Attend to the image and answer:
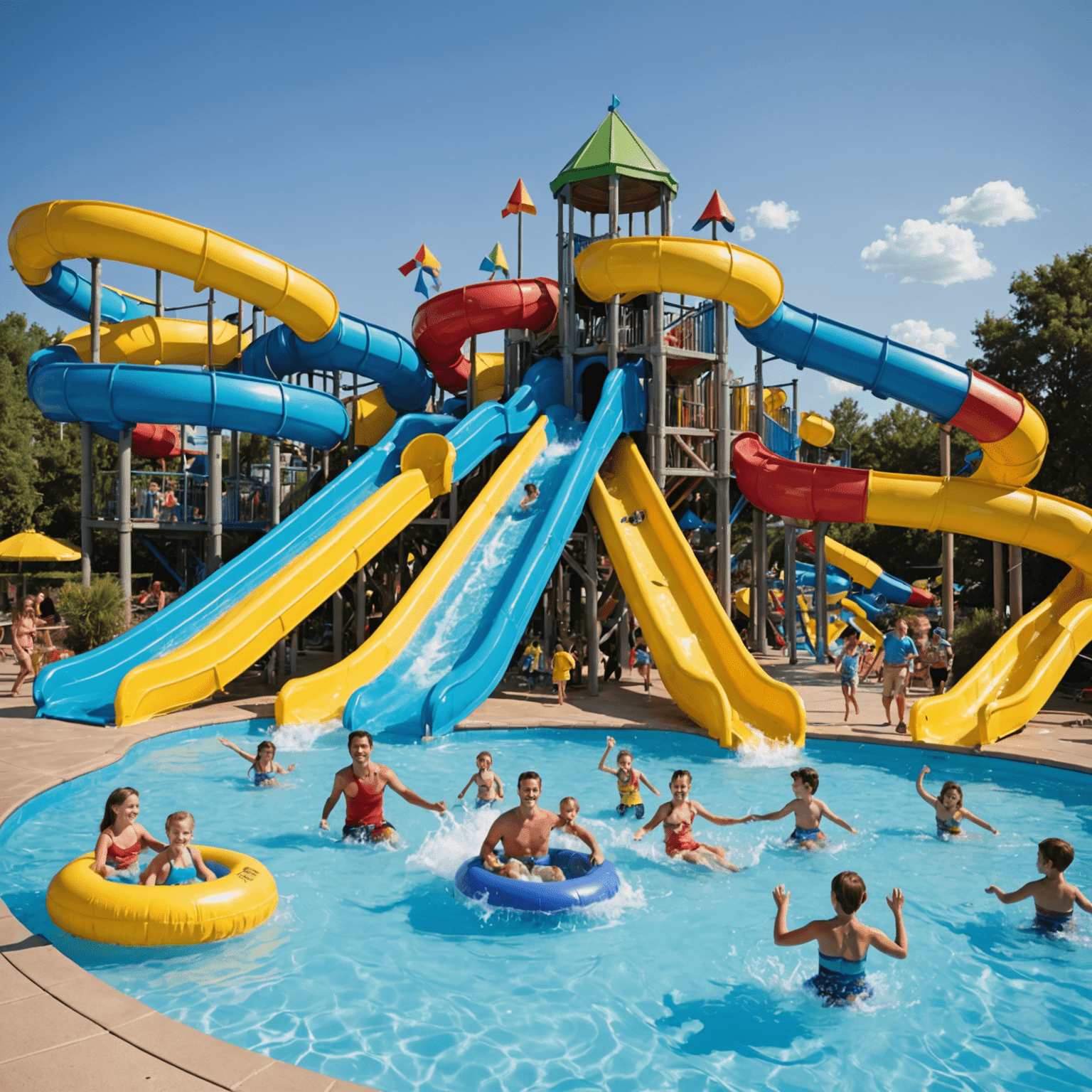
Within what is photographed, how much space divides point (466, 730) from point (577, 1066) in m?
6.83

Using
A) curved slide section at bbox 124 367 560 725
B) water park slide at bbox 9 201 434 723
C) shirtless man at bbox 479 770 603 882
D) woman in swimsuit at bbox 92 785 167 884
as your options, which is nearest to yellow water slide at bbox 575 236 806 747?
curved slide section at bbox 124 367 560 725

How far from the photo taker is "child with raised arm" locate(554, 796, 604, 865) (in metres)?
6.44

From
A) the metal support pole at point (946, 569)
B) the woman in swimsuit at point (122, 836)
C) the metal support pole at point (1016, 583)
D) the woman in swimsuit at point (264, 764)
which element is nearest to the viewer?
the woman in swimsuit at point (122, 836)

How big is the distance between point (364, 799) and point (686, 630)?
5.71 metres

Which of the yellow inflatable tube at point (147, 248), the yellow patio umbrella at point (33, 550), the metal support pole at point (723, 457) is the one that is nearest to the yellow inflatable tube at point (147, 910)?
the yellow inflatable tube at point (147, 248)

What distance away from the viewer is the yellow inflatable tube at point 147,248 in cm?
1307

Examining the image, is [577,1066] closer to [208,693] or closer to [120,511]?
[208,693]

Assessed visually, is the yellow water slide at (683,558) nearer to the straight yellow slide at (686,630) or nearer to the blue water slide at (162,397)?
the straight yellow slide at (686,630)

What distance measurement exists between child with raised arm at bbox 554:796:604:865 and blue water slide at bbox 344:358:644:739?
421cm

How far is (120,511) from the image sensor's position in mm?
14141

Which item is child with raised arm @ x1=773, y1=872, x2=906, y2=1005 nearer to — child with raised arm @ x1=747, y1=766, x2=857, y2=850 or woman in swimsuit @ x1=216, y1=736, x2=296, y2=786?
child with raised arm @ x1=747, y1=766, x2=857, y2=850

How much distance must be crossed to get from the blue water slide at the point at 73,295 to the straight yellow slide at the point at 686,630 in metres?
10.1

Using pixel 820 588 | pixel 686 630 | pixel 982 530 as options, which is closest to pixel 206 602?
pixel 686 630

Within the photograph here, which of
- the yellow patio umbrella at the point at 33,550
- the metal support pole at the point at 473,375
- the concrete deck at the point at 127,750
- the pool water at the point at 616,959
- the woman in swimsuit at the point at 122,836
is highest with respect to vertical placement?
the metal support pole at the point at 473,375
